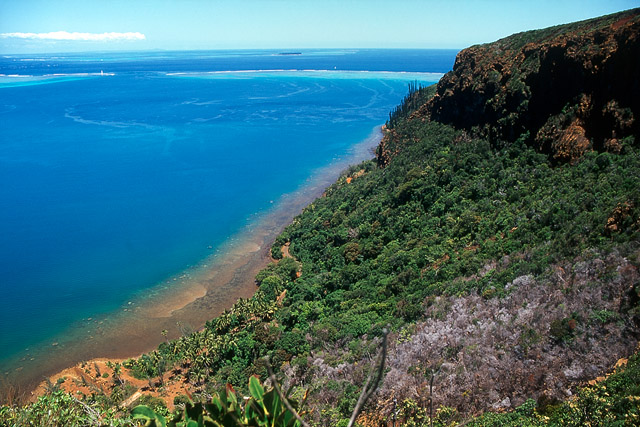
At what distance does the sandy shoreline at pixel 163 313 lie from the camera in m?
26.9

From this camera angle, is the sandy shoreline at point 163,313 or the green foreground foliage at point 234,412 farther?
the sandy shoreline at point 163,313

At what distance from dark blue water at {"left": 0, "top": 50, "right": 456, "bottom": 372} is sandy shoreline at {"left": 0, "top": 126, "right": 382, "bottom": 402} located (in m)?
1.70

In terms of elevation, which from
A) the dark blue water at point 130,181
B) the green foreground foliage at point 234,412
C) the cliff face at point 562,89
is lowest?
the dark blue water at point 130,181

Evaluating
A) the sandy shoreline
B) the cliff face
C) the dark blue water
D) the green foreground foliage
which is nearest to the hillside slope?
the cliff face

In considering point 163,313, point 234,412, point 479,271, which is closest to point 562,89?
point 479,271

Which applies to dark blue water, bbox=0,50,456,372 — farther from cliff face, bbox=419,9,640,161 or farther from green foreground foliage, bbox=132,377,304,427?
green foreground foliage, bbox=132,377,304,427

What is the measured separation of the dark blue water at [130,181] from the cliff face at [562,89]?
90.1ft

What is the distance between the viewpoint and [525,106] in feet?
104

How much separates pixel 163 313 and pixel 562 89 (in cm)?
3310

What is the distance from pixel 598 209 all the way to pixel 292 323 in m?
17.5

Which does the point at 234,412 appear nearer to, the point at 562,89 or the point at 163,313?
the point at 163,313

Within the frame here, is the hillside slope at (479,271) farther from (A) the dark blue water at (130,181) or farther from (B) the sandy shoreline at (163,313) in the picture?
(A) the dark blue water at (130,181)

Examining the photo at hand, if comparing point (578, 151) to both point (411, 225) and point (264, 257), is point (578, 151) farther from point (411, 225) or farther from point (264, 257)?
point (264, 257)

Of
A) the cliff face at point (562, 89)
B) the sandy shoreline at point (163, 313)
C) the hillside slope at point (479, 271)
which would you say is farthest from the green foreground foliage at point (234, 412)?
the cliff face at point (562, 89)
